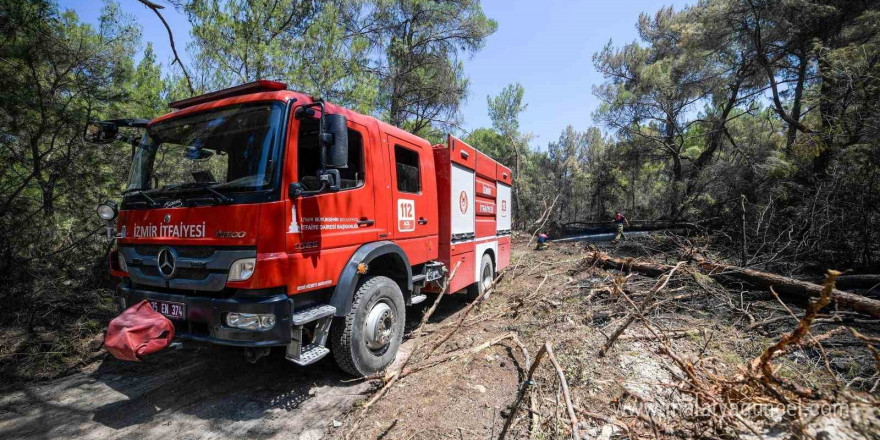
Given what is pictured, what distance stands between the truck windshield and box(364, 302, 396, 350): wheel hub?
62.7 inches

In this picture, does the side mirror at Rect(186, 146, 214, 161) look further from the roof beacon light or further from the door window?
the door window

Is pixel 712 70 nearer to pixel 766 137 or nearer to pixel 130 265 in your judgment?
pixel 766 137

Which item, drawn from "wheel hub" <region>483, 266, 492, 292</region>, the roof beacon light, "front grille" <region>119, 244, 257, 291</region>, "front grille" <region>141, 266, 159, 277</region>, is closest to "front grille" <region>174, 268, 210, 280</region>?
"front grille" <region>119, 244, 257, 291</region>

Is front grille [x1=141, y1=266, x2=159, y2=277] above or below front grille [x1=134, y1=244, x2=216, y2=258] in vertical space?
below

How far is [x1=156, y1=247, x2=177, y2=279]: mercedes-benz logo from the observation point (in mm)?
3016

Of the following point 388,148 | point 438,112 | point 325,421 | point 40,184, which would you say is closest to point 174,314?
point 325,421

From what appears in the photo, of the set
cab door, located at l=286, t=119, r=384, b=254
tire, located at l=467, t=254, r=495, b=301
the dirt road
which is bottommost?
the dirt road

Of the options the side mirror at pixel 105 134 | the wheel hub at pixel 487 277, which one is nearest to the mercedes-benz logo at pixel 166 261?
the side mirror at pixel 105 134

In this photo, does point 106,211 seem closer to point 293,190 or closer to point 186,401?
point 186,401

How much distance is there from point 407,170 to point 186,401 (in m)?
3.16

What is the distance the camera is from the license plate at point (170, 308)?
289 cm

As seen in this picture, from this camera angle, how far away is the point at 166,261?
10.0 ft

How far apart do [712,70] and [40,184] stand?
20412 mm

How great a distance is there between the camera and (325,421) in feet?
9.59
